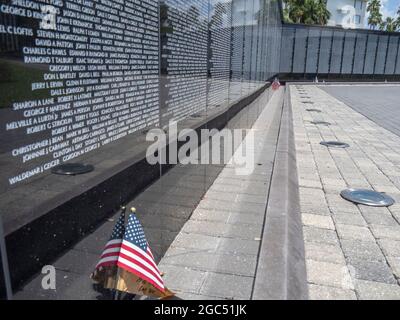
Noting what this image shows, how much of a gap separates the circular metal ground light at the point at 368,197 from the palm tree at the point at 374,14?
294 feet

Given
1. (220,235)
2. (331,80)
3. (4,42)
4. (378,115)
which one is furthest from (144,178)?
(331,80)

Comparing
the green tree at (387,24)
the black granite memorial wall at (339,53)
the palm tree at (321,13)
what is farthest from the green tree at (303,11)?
the green tree at (387,24)

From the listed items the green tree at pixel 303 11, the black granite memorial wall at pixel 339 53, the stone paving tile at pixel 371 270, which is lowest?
the stone paving tile at pixel 371 270

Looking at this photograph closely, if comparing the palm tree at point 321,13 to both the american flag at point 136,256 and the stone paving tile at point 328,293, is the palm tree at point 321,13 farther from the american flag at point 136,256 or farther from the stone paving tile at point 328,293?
the american flag at point 136,256

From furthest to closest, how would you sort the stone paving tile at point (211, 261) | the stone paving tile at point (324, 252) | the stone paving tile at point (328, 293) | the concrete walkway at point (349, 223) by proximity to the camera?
the stone paving tile at point (324, 252), the stone paving tile at point (211, 261), the concrete walkway at point (349, 223), the stone paving tile at point (328, 293)

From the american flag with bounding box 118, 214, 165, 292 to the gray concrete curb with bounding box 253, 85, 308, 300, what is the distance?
0.85 m

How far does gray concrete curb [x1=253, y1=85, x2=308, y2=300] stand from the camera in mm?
3025

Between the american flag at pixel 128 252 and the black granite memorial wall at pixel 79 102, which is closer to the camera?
the black granite memorial wall at pixel 79 102

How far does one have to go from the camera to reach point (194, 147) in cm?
509

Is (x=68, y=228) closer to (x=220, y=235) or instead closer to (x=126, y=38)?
(x=126, y=38)

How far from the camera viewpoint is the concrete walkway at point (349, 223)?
10.6 ft

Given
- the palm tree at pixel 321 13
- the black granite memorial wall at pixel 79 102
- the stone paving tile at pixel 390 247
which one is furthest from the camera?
the palm tree at pixel 321 13

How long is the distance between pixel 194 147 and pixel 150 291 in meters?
2.72
